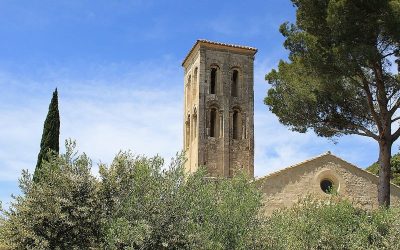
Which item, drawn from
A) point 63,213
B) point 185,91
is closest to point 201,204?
point 63,213

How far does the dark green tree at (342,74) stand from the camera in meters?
15.4

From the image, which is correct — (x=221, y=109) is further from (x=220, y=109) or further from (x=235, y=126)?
(x=235, y=126)

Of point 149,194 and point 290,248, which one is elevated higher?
point 149,194

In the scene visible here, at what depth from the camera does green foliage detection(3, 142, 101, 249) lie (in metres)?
11.9

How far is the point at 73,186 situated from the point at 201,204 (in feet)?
9.15

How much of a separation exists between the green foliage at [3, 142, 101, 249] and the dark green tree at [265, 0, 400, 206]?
311 inches

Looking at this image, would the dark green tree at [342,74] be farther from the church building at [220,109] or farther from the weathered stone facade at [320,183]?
the church building at [220,109]

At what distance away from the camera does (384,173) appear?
16.0 m

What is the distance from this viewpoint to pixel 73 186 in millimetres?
12133

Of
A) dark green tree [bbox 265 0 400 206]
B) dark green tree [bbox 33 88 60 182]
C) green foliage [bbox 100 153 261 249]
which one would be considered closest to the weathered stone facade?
dark green tree [bbox 265 0 400 206]

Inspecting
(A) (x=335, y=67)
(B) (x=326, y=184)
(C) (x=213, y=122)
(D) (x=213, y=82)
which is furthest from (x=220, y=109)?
(A) (x=335, y=67)

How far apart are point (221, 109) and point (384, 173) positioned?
555 inches

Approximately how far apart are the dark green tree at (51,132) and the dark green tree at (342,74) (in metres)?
8.01

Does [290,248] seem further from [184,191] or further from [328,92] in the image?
[328,92]
